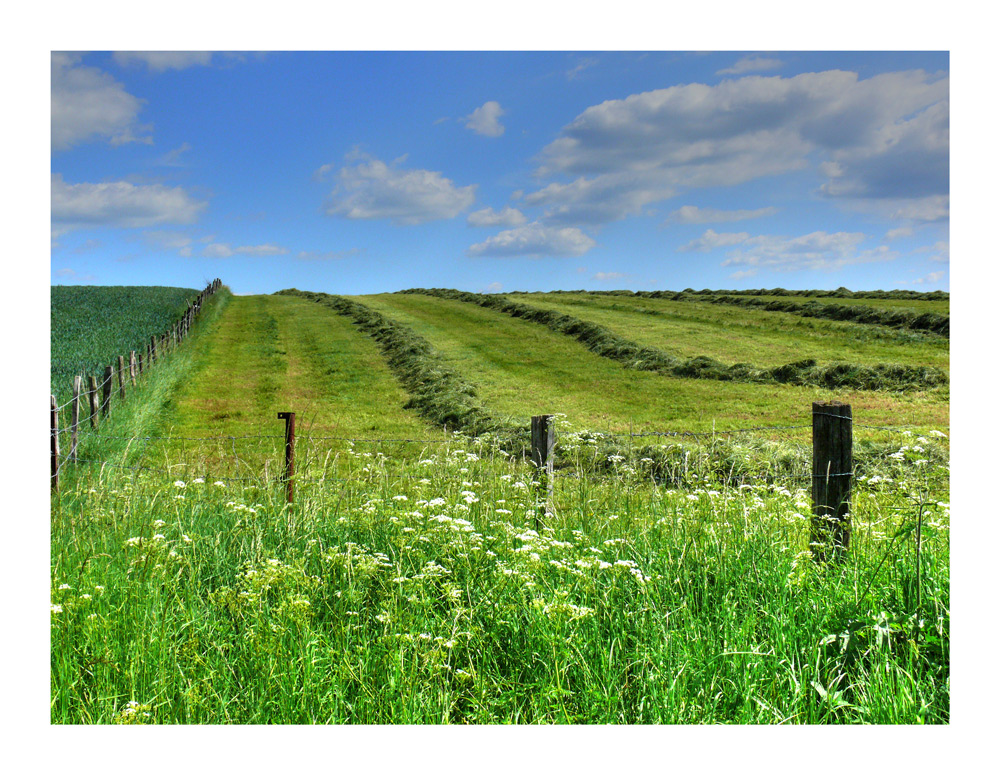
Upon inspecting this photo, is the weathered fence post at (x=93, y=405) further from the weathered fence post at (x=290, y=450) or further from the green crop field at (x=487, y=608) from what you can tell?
the weathered fence post at (x=290, y=450)

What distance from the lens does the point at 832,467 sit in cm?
434

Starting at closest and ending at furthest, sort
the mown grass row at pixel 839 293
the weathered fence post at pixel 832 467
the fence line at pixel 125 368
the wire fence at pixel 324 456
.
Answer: the weathered fence post at pixel 832 467 < the wire fence at pixel 324 456 < the fence line at pixel 125 368 < the mown grass row at pixel 839 293

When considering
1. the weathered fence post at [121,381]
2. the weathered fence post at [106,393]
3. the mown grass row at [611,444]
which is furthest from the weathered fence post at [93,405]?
the mown grass row at [611,444]

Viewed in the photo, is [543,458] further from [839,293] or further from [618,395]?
[839,293]

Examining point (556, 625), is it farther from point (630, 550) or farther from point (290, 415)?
point (290, 415)

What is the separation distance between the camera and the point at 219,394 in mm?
16219

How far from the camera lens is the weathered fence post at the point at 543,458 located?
189 inches

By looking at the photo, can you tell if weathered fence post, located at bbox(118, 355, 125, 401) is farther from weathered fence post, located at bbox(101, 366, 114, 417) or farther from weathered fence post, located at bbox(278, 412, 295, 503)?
weathered fence post, located at bbox(278, 412, 295, 503)

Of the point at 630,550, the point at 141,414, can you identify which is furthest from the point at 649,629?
the point at 141,414

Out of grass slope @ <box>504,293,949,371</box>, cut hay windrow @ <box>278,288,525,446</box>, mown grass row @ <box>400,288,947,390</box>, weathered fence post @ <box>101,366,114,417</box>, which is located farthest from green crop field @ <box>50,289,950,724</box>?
grass slope @ <box>504,293,949,371</box>

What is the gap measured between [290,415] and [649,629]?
383cm

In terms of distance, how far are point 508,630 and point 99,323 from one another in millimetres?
29617

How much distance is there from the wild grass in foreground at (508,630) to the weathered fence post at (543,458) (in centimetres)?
76

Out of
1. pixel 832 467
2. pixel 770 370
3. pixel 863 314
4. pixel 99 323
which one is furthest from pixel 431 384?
pixel 99 323
